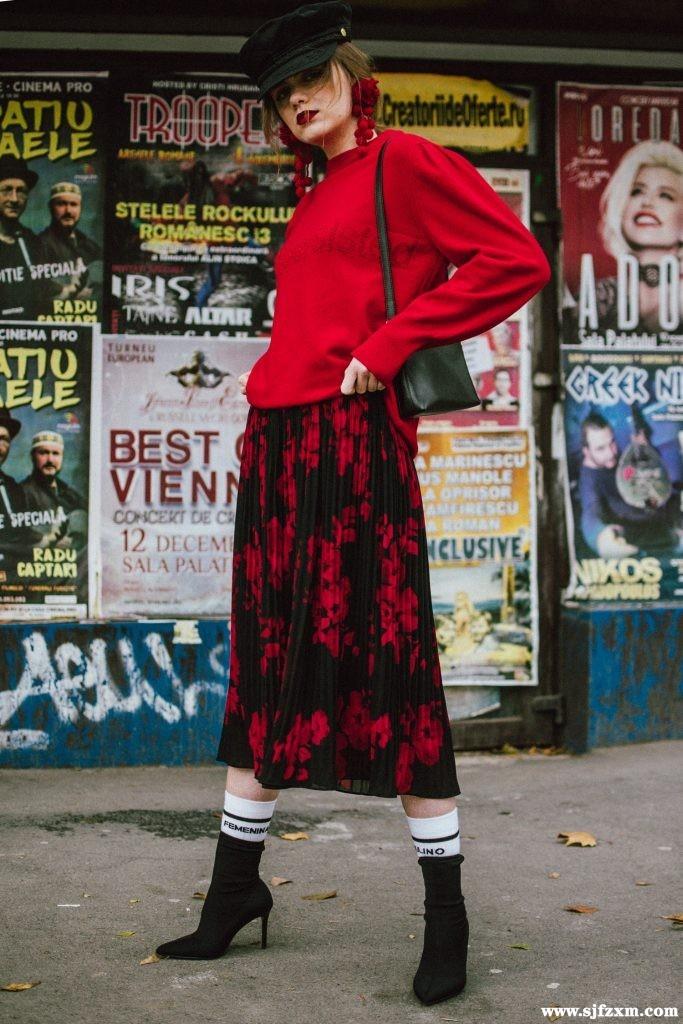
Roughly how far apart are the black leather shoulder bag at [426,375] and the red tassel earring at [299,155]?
12.4 inches

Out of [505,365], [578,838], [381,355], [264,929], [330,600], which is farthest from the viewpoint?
[505,365]

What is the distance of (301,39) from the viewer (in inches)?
111

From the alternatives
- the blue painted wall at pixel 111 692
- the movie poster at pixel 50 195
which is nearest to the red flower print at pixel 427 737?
the blue painted wall at pixel 111 692

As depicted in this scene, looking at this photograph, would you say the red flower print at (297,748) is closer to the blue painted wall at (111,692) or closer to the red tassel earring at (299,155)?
the red tassel earring at (299,155)

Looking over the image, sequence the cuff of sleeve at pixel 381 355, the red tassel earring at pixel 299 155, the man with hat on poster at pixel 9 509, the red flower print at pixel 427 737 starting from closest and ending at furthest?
1. the cuff of sleeve at pixel 381 355
2. the red flower print at pixel 427 737
3. the red tassel earring at pixel 299 155
4. the man with hat on poster at pixel 9 509

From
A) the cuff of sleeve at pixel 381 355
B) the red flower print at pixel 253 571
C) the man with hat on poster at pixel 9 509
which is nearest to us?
the cuff of sleeve at pixel 381 355

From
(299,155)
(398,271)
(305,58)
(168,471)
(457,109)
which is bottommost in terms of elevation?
(168,471)

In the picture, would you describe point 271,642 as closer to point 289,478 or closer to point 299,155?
point 289,478

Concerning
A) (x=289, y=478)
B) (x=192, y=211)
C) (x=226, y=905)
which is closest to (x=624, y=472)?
(x=192, y=211)

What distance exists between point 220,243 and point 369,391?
2.88 meters

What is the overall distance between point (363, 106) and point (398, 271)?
1.38 feet

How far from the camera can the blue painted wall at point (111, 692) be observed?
5188 mm

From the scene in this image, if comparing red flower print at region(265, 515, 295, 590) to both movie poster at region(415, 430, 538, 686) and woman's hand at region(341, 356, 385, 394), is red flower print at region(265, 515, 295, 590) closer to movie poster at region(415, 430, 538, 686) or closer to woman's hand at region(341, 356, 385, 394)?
woman's hand at region(341, 356, 385, 394)

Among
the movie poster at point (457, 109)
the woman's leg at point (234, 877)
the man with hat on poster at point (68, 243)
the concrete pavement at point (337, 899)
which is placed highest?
the movie poster at point (457, 109)
